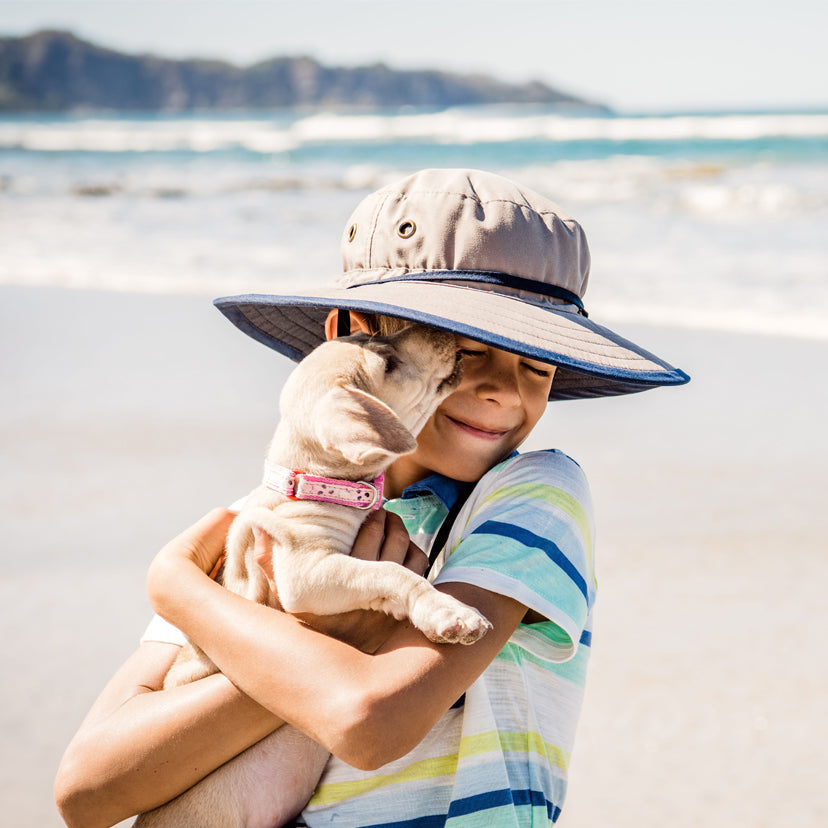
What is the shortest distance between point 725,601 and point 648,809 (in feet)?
3.81

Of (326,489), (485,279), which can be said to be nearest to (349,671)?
(326,489)

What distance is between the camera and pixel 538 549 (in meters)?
1.71

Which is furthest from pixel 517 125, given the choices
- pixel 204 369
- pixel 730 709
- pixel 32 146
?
pixel 730 709

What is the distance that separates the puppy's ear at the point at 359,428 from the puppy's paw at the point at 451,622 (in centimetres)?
28

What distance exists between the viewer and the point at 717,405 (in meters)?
5.42

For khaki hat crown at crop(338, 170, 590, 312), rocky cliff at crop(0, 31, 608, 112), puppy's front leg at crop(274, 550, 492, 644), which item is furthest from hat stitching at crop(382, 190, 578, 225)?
rocky cliff at crop(0, 31, 608, 112)

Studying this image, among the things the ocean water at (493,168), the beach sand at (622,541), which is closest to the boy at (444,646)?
the beach sand at (622,541)

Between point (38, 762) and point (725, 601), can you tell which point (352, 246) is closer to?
point (38, 762)

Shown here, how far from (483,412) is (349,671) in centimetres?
68

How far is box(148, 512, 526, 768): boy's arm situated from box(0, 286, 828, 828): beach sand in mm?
1462

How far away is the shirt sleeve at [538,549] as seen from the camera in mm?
1669

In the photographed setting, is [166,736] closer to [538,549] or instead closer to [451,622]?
[451,622]

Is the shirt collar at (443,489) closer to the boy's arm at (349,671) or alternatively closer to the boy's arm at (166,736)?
the boy's arm at (166,736)

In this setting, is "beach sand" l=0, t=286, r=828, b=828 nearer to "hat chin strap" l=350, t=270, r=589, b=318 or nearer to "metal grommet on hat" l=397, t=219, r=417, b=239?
"hat chin strap" l=350, t=270, r=589, b=318
